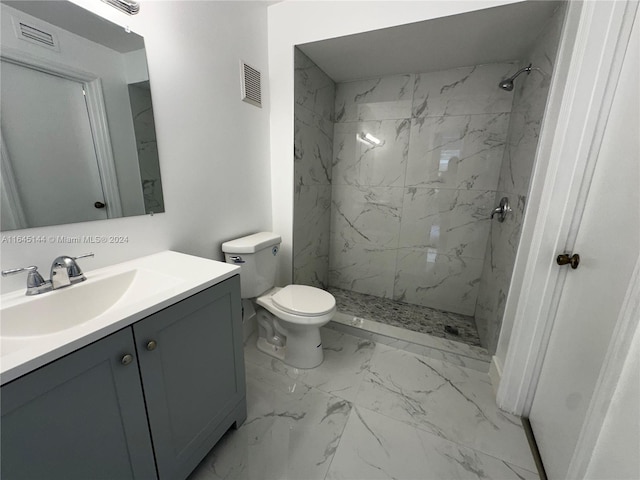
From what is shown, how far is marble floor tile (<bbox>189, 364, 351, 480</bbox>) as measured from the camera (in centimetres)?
110

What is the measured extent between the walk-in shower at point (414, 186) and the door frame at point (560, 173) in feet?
0.91

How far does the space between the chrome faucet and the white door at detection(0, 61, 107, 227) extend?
142mm

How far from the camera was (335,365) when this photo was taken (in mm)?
1711

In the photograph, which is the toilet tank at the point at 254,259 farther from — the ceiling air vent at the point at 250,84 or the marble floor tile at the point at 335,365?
the ceiling air vent at the point at 250,84

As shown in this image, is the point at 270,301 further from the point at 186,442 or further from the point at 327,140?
the point at 327,140

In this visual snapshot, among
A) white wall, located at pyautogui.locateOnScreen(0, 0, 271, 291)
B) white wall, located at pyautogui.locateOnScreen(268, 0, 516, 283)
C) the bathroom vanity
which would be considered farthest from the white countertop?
white wall, located at pyautogui.locateOnScreen(268, 0, 516, 283)

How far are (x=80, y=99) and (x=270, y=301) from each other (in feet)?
4.11

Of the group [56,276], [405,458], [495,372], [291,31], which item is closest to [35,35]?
[56,276]

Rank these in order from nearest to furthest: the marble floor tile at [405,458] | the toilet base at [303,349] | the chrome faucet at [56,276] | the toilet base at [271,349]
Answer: the chrome faucet at [56,276]
the marble floor tile at [405,458]
the toilet base at [303,349]
the toilet base at [271,349]

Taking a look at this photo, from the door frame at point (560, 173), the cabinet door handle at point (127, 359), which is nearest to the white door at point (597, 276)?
the door frame at point (560, 173)

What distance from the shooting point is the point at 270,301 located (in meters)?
1.63

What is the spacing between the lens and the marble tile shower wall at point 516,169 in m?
1.31

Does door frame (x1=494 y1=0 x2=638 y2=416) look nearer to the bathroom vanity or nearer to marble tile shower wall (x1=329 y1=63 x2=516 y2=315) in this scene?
marble tile shower wall (x1=329 y1=63 x2=516 y2=315)

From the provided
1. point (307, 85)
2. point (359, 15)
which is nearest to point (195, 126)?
point (307, 85)
